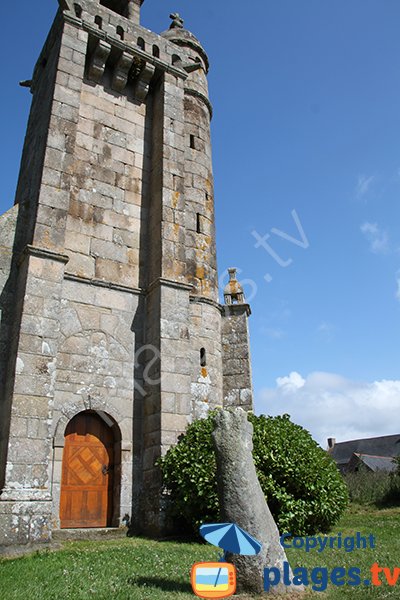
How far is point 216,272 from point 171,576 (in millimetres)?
7408

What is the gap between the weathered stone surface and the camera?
14.1 ft

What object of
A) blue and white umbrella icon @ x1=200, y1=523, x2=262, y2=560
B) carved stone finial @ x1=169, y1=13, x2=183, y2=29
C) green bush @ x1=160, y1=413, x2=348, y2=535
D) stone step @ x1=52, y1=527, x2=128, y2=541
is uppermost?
carved stone finial @ x1=169, y1=13, x2=183, y2=29

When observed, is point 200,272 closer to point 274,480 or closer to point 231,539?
point 274,480

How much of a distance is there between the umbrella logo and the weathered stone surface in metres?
0.15

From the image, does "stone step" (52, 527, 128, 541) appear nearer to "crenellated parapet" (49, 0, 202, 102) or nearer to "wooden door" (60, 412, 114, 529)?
"wooden door" (60, 412, 114, 529)

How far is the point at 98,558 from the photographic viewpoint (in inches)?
229

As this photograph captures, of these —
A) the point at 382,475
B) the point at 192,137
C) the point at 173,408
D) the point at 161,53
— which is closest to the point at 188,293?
the point at 173,408

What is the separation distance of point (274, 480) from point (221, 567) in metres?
3.73

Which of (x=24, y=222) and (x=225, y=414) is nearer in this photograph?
(x=225, y=414)

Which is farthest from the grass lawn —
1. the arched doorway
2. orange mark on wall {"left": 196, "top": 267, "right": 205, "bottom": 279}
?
orange mark on wall {"left": 196, "top": 267, "right": 205, "bottom": 279}

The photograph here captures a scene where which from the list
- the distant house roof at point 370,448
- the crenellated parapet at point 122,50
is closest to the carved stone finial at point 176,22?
the crenellated parapet at point 122,50

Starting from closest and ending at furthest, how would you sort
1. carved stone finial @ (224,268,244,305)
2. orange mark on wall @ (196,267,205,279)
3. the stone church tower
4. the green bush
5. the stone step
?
the stone step < the green bush < the stone church tower < orange mark on wall @ (196,267,205,279) < carved stone finial @ (224,268,244,305)

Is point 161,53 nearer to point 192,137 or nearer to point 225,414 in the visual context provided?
point 192,137

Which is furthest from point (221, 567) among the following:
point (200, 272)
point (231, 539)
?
point (200, 272)
